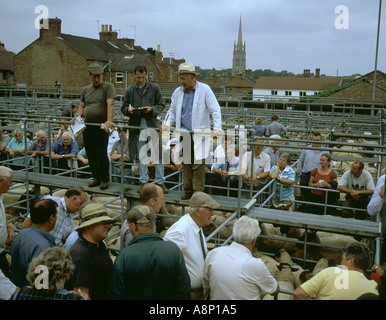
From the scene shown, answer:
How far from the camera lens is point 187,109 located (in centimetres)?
590

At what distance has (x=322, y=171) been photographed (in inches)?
321

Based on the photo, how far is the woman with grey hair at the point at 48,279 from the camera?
124 inches

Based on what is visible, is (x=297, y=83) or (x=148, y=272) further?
(x=297, y=83)

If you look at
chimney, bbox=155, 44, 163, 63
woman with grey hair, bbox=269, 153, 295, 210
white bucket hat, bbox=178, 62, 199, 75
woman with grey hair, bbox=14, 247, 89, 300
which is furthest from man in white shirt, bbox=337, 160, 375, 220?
chimney, bbox=155, 44, 163, 63

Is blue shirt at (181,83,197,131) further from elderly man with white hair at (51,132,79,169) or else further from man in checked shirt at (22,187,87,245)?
elderly man with white hair at (51,132,79,169)

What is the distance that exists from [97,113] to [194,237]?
10.5ft

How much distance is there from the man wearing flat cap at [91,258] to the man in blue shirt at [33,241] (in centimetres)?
50

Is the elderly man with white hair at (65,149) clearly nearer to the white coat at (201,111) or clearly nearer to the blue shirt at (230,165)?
the blue shirt at (230,165)

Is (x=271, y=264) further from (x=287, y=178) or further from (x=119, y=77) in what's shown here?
(x=119, y=77)

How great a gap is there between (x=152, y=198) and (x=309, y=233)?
3.36 m

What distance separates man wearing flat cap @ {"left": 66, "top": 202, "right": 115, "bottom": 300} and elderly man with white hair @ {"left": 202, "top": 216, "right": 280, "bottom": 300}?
1.01 m

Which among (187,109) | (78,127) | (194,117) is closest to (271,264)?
(194,117)

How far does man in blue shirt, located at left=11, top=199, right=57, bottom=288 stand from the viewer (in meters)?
4.01

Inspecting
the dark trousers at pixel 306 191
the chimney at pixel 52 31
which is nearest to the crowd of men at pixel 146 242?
the dark trousers at pixel 306 191
